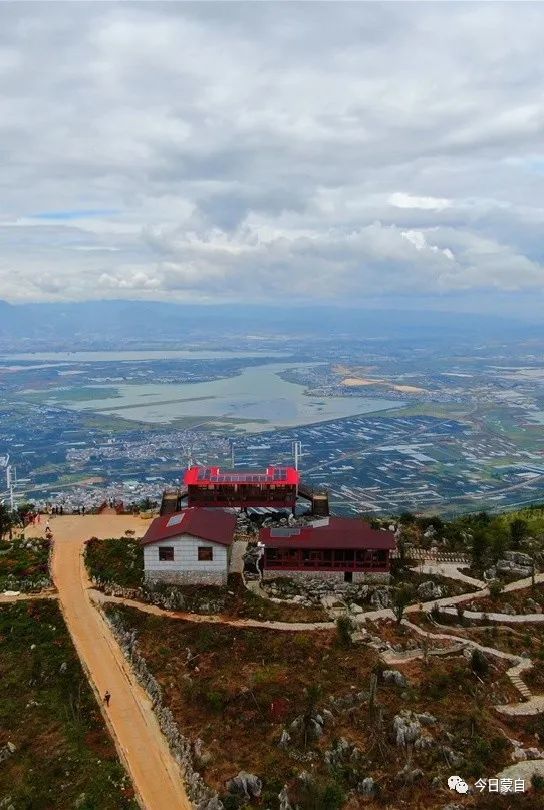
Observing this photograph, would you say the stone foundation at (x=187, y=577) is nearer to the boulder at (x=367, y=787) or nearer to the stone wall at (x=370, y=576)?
the stone wall at (x=370, y=576)

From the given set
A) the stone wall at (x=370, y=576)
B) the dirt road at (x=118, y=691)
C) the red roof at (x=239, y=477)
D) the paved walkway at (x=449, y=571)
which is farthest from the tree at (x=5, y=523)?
the paved walkway at (x=449, y=571)

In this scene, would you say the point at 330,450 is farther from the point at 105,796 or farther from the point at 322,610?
the point at 105,796

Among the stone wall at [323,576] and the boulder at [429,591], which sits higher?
the stone wall at [323,576]

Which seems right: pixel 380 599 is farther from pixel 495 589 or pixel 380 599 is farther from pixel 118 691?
pixel 118 691

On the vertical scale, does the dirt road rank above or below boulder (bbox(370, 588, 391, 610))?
below

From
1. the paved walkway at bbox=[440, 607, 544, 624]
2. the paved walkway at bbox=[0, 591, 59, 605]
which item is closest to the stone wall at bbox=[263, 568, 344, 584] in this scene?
the paved walkway at bbox=[440, 607, 544, 624]

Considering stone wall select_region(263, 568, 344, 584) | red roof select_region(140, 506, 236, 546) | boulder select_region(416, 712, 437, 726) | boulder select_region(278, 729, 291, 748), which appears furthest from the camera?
stone wall select_region(263, 568, 344, 584)

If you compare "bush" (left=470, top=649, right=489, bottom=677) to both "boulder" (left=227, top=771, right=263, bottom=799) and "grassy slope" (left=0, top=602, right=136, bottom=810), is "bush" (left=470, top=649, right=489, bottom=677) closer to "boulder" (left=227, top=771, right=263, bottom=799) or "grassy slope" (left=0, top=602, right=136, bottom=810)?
"boulder" (left=227, top=771, right=263, bottom=799)
